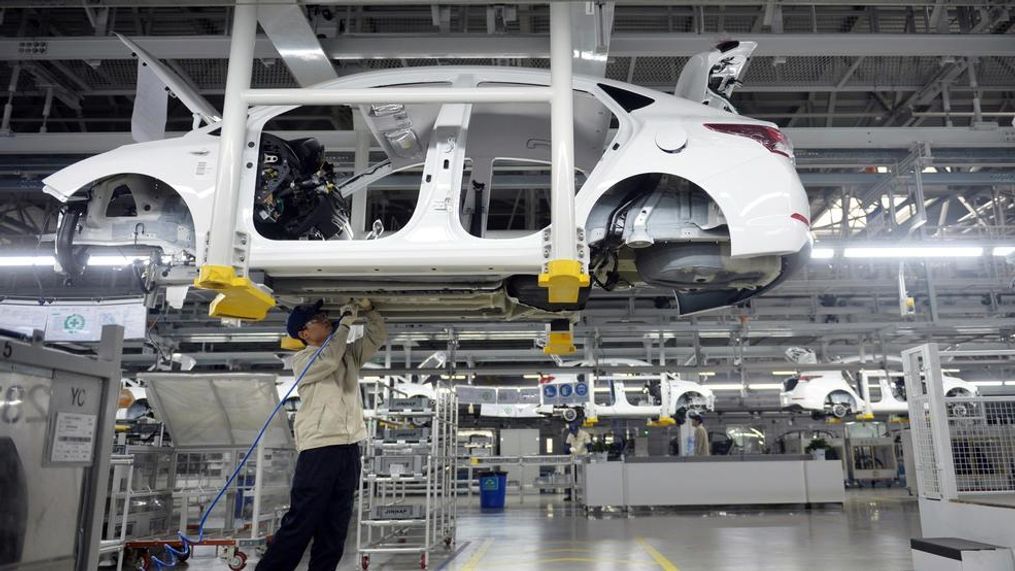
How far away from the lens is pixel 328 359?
353 centimetres

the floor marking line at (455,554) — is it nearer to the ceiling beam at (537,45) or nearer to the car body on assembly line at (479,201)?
the car body on assembly line at (479,201)

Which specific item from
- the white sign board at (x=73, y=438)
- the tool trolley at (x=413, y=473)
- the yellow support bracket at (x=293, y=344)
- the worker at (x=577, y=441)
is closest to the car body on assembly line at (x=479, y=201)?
the yellow support bracket at (x=293, y=344)

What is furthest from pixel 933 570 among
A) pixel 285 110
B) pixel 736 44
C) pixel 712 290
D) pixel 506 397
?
pixel 506 397

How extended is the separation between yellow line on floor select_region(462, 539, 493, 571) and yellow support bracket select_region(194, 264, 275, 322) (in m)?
3.73

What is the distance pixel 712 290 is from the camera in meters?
3.95

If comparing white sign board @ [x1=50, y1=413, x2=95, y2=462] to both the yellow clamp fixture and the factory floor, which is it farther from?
the factory floor

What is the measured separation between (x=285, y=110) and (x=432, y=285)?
119 centimetres

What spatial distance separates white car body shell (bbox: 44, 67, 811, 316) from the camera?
3.10m

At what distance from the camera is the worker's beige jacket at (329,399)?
3479 millimetres

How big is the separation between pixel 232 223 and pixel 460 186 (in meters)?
1.03

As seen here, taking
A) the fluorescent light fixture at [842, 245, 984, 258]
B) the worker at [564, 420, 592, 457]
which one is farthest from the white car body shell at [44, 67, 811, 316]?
the worker at [564, 420, 592, 457]

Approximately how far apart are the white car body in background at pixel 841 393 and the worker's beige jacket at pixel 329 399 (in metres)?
13.0

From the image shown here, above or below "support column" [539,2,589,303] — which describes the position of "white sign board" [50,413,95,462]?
below

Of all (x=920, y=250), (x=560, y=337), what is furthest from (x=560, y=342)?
(x=920, y=250)
